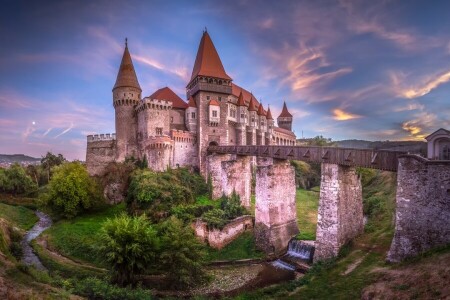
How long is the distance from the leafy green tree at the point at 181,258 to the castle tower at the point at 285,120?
208ft

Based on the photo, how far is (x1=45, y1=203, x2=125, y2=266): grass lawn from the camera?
23958 millimetres

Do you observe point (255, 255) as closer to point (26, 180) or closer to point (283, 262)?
point (283, 262)

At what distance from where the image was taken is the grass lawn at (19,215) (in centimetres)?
3244

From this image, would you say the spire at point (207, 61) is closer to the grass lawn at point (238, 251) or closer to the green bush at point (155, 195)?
the green bush at point (155, 195)

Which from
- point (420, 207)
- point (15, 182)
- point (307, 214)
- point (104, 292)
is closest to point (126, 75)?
point (15, 182)

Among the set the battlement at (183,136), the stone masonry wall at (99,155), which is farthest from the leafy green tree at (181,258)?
the stone masonry wall at (99,155)

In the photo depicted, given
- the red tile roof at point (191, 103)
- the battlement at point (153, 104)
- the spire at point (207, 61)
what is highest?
the spire at point (207, 61)

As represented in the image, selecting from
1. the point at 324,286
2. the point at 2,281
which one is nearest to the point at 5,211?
the point at 2,281

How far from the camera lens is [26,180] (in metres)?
44.0

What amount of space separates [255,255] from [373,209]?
38.2ft

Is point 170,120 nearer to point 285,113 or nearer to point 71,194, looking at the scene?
point 71,194

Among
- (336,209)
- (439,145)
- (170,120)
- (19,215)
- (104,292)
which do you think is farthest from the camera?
(170,120)

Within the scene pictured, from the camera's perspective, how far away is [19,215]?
1398 inches

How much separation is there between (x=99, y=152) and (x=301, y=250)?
3233 cm
